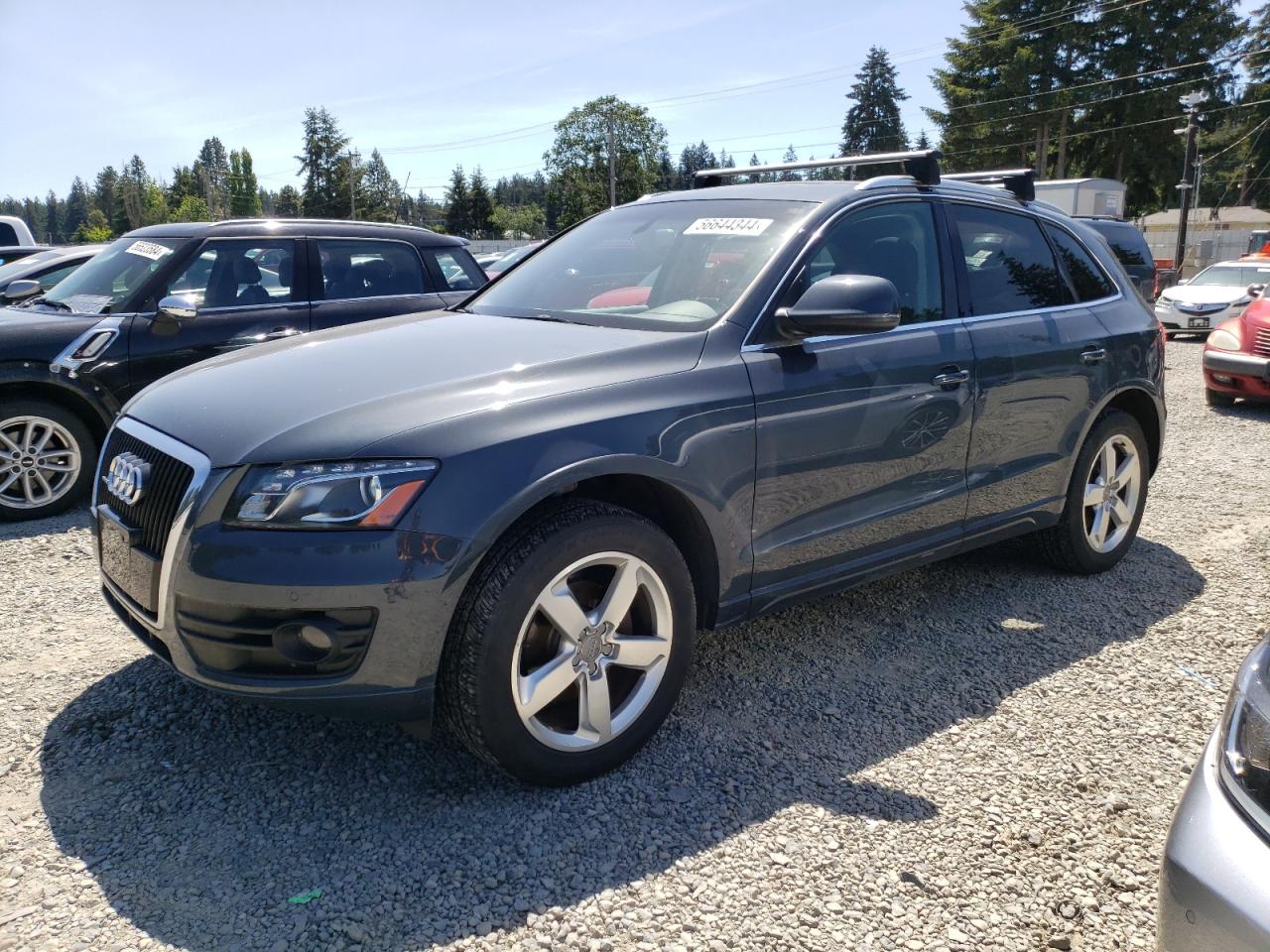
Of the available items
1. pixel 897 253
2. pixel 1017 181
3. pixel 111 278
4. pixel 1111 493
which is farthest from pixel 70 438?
pixel 1111 493

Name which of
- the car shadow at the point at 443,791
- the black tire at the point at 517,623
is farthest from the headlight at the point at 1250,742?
the black tire at the point at 517,623

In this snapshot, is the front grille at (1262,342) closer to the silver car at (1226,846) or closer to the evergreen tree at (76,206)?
the silver car at (1226,846)

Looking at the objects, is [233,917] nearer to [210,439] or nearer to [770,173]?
[210,439]

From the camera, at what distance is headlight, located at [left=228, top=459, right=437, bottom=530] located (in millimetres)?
2471

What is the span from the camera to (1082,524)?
15.1 feet

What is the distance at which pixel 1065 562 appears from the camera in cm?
469

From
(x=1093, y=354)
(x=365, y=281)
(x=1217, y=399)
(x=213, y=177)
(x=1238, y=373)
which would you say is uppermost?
(x=213, y=177)

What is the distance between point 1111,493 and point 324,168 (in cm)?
9604

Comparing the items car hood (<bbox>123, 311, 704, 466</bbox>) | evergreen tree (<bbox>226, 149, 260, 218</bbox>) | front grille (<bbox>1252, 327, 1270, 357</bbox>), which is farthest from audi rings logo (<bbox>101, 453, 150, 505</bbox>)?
evergreen tree (<bbox>226, 149, 260, 218</bbox>)

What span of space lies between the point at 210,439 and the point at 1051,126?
5794 centimetres

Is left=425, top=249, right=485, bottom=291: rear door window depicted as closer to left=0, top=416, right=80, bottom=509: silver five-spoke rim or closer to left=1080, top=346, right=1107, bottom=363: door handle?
left=0, top=416, right=80, bottom=509: silver five-spoke rim

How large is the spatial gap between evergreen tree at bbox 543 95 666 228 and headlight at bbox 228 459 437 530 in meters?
86.8

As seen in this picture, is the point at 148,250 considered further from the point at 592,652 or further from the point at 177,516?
the point at 592,652

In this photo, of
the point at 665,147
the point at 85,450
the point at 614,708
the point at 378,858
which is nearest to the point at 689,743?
the point at 614,708
